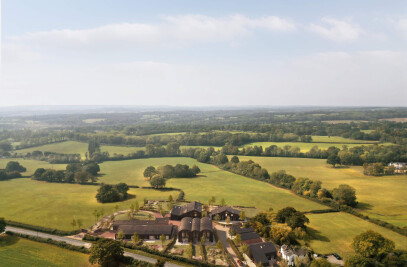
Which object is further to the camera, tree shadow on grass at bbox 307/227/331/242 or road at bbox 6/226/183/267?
tree shadow on grass at bbox 307/227/331/242

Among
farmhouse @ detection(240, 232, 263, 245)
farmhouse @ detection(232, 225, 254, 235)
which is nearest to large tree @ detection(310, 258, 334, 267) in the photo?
farmhouse @ detection(240, 232, 263, 245)

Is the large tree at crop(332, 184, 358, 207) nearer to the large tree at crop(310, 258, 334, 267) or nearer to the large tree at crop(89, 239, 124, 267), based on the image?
the large tree at crop(310, 258, 334, 267)

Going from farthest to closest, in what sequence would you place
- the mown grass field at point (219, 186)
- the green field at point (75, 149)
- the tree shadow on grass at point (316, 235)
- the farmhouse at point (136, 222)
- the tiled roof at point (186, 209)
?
the green field at point (75, 149) → the mown grass field at point (219, 186) → the tiled roof at point (186, 209) → the farmhouse at point (136, 222) → the tree shadow on grass at point (316, 235)

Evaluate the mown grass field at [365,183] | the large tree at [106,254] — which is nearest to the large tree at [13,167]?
the large tree at [106,254]

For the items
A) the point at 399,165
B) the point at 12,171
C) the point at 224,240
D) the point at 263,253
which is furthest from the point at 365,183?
the point at 12,171

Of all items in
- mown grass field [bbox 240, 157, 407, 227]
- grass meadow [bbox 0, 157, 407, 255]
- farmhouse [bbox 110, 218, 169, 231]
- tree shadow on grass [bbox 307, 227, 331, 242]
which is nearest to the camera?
tree shadow on grass [bbox 307, 227, 331, 242]

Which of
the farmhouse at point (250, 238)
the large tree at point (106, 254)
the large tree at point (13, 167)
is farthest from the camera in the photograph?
the large tree at point (13, 167)

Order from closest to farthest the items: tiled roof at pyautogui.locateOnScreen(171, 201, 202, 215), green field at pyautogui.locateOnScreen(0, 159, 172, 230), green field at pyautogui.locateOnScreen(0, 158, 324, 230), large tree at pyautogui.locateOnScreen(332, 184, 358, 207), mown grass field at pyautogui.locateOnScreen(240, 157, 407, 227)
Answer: green field at pyautogui.locateOnScreen(0, 159, 172, 230) → tiled roof at pyautogui.locateOnScreen(171, 201, 202, 215) → green field at pyautogui.locateOnScreen(0, 158, 324, 230) → mown grass field at pyautogui.locateOnScreen(240, 157, 407, 227) → large tree at pyautogui.locateOnScreen(332, 184, 358, 207)

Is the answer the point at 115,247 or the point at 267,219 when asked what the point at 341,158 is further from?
the point at 115,247

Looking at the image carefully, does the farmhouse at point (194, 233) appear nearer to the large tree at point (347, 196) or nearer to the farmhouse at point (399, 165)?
the large tree at point (347, 196)
